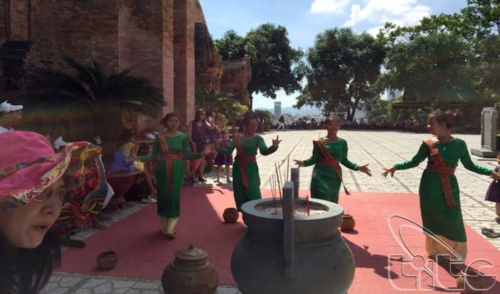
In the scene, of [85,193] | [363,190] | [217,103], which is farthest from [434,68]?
[85,193]

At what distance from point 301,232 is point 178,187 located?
3.22 metres

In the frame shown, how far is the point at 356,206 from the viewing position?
7215mm

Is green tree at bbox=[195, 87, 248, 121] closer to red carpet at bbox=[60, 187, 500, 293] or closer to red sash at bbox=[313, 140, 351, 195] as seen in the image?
red carpet at bbox=[60, 187, 500, 293]

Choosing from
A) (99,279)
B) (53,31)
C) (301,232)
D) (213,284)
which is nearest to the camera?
(301,232)

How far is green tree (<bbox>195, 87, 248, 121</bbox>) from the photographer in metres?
17.9

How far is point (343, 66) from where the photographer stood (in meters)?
41.2

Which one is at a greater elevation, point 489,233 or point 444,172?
point 444,172

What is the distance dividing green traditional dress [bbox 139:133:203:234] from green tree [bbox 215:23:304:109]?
3444 centimetres

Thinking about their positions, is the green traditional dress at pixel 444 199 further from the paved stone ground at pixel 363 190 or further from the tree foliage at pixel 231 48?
the tree foliage at pixel 231 48

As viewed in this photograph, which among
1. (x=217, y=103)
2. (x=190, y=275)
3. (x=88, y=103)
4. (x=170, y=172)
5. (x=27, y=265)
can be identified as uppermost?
(x=217, y=103)

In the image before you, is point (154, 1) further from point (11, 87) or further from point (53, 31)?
point (11, 87)

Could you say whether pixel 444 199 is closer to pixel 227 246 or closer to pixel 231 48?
pixel 227 246

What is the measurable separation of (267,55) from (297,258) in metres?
38.8

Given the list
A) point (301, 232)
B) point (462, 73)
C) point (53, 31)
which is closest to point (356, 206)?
point (301, 232)
